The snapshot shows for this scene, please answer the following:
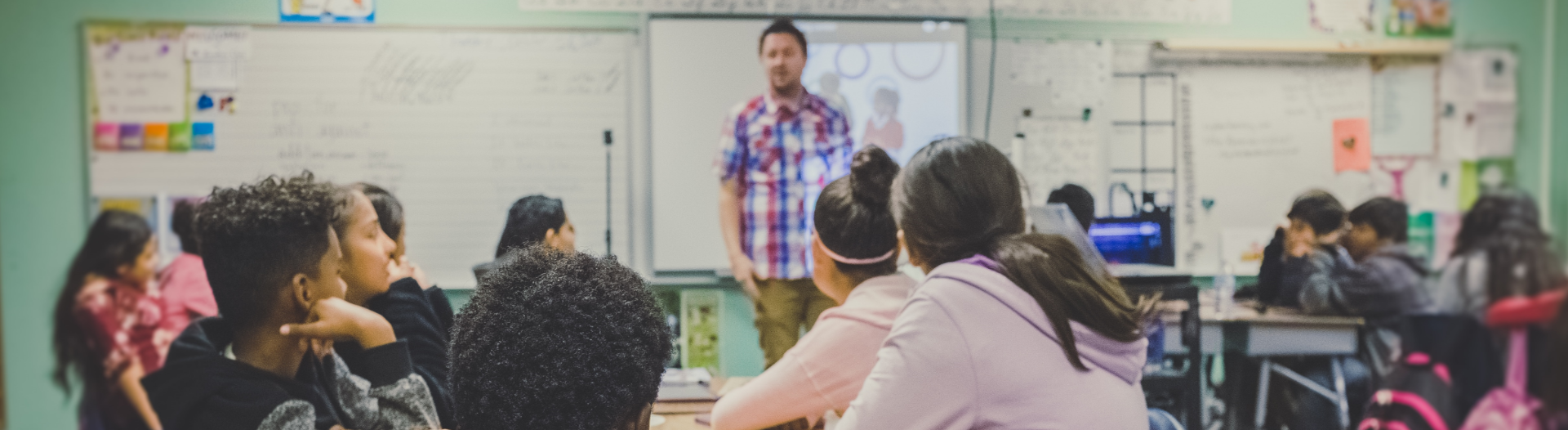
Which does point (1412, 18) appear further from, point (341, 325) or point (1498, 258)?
point (341, 325)

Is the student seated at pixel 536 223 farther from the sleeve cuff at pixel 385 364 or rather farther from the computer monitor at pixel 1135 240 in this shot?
the computer monitor at pixel 1135 240

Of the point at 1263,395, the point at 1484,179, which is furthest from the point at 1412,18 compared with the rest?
the point at 1484,179

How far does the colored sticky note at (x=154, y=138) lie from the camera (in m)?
3.48

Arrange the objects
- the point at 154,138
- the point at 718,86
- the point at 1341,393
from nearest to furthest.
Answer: the point at 1341,393 → the point at 154,138 → the point at 718,86

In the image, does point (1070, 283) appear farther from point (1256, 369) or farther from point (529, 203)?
point (1256, 369)

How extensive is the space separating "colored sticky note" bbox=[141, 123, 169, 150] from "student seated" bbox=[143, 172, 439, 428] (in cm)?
263

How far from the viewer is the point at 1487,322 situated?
42.0 inches

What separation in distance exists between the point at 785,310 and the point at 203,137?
7.57 ft

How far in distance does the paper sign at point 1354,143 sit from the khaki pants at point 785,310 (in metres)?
2.39

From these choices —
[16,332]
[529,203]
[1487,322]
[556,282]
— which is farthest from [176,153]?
[1487,322]

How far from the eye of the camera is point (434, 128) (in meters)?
3.59

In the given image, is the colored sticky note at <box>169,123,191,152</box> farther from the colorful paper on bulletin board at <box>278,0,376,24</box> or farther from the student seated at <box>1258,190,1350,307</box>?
the student seated at <box>1258,190,1350,307</box>

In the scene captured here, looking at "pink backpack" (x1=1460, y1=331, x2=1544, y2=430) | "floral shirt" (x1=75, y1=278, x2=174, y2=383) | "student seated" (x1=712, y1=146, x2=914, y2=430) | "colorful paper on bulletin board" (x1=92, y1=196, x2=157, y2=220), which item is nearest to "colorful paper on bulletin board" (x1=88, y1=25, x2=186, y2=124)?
"colorful paper on bulletin board" (x1=92, y1=196, x2=157, y2=220)

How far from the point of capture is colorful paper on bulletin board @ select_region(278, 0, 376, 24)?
3.50 metres
